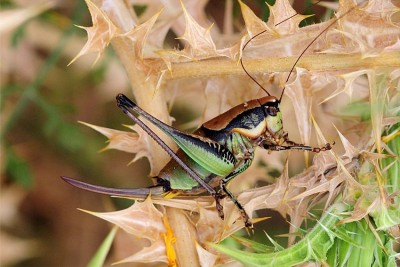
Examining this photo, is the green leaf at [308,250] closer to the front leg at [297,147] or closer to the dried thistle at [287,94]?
the dried thistle at [287,94]

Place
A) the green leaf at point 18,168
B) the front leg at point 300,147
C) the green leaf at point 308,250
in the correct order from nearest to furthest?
the green leaf at point 308,250
the front leg at point 300,147
the green leaf at point 18,168

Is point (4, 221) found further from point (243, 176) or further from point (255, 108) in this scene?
point (255, 108)

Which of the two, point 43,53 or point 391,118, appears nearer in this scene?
point 391,118

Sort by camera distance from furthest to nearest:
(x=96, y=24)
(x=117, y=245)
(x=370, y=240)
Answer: (x=117, y=245) < (x=96, y=24) < (x=370, y=240)

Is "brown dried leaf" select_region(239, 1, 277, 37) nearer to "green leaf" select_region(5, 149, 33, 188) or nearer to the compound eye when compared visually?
the compound eye

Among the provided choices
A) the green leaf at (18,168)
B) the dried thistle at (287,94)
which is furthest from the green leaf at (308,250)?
the green leaf at (18,168)

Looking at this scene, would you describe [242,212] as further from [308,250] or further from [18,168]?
[18,168]

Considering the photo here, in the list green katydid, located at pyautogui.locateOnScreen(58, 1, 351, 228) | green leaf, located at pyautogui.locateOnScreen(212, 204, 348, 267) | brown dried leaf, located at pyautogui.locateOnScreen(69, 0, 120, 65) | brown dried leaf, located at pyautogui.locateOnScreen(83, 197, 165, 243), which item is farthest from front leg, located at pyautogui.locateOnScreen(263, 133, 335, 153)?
brown dried leaf, located at pyautogui.locateOnScreen(69, 0, 120, 65)

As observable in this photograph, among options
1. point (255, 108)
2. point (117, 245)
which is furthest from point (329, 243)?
point (117, 245)

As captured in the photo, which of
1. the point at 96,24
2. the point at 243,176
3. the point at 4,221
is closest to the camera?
the point at 96,24
